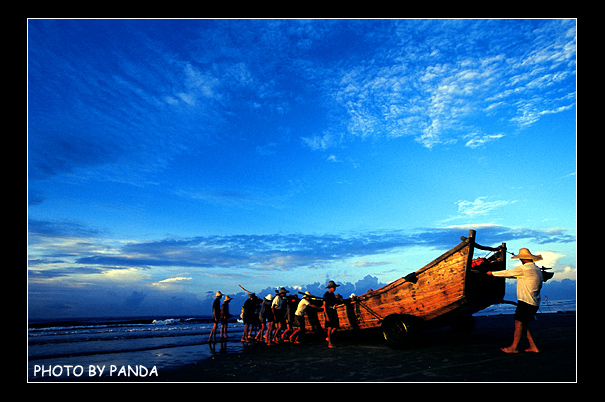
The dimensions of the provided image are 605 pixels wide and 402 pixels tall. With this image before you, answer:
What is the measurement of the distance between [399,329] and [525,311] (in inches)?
114

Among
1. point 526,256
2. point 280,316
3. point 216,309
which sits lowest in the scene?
point 280,316

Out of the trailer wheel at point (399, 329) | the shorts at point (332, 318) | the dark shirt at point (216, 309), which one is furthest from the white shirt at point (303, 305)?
the dark shirt at point (216, 309)

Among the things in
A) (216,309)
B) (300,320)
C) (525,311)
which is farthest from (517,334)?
(216,309)

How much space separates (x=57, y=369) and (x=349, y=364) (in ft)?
24.5

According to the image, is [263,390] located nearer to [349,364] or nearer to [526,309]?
[349,364]

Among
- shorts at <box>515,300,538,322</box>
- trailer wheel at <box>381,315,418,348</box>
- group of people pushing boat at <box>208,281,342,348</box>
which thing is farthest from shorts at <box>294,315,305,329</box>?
shorts at <box>515,300,538,322</box>

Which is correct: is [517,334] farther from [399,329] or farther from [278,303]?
[278,303]

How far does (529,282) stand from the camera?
6.98 m

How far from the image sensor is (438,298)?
26.6ft

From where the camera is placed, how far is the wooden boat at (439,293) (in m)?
7.71

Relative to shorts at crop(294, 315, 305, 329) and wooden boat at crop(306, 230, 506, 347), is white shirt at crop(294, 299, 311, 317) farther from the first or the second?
wooden boat at crop(306, 230, 506, 347)

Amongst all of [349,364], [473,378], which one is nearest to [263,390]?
[349,364]
